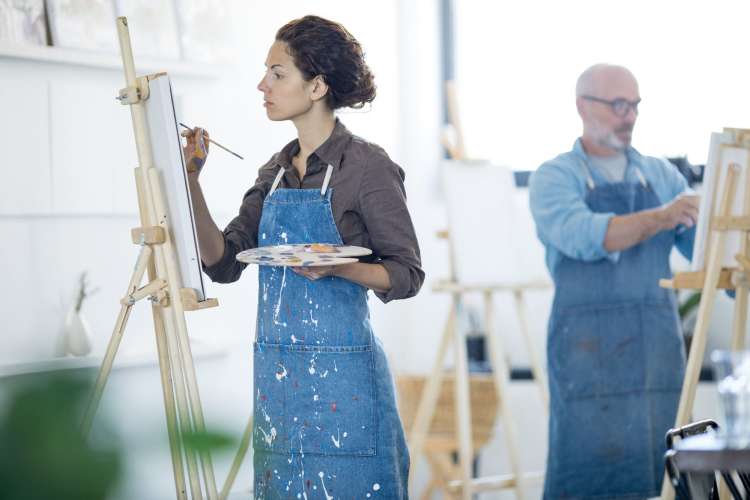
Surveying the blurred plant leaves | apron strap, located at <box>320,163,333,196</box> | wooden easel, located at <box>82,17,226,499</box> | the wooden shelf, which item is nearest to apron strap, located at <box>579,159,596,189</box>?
apron strap, located at <box>320,163,333,196</box>

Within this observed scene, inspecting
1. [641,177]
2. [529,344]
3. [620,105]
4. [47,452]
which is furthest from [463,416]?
[47,452]

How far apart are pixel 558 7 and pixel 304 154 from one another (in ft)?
6.90

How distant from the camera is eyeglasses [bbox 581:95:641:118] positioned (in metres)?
2.83

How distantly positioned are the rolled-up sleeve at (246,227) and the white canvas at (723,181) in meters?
1.07

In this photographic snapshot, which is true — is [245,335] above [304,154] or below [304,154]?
below

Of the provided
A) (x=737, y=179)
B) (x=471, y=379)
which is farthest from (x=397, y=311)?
(x=737, y=179)

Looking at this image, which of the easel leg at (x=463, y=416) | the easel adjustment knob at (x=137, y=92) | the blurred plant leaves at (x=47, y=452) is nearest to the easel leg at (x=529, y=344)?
the easel leg at (x=463, y=416)

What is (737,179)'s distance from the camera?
242 centimetres

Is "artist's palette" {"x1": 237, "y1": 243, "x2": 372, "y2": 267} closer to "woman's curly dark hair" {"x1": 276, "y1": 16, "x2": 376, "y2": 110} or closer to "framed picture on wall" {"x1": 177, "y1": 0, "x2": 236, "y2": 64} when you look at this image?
"woman's curly dark hair" {"x1": 276, "y1": 16, "x2": 376, "y2": 110}

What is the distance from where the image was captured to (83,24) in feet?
8.58

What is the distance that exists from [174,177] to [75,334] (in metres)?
0.83

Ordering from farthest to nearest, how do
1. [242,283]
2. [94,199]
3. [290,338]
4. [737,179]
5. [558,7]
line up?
[558,7]
[242,283]
[94,199]
[737,179]
[290,338]

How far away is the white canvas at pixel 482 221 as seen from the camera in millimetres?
3490

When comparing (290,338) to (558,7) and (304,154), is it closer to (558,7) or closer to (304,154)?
(304,154)
